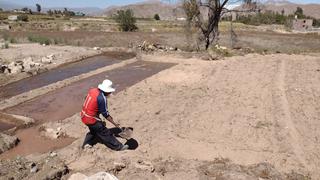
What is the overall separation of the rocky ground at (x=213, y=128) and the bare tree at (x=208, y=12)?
23.7ft

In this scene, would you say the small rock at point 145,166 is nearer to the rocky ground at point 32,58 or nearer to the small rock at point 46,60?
the rocky ground at point 32,58

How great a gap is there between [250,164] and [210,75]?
24.1 feet

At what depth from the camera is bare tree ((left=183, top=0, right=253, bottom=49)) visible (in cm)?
2067

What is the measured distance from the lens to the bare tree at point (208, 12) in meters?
20.7

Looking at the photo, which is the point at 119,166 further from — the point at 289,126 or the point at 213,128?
the point at 289,126

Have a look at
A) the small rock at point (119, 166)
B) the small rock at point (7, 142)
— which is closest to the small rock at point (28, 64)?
the small rock at point (7, 142)

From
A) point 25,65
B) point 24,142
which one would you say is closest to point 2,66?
point 25,65

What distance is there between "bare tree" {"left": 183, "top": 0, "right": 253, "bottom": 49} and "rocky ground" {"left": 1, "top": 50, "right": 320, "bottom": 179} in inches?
285

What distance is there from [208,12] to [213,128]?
1375 centimetres

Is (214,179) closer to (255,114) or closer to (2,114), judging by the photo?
(255,114)

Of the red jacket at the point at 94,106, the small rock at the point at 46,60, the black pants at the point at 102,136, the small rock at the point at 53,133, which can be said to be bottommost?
the small rock at the point at 53,133

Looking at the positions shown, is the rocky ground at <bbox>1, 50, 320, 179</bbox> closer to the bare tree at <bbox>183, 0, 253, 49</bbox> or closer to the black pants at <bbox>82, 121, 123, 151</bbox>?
the black pants at <bbox>82, 121, 123, 151</bbox>

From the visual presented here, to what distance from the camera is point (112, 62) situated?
723 inches

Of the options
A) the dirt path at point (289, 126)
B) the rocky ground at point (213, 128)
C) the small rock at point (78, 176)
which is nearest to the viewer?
the small rock at point (78, 176)
